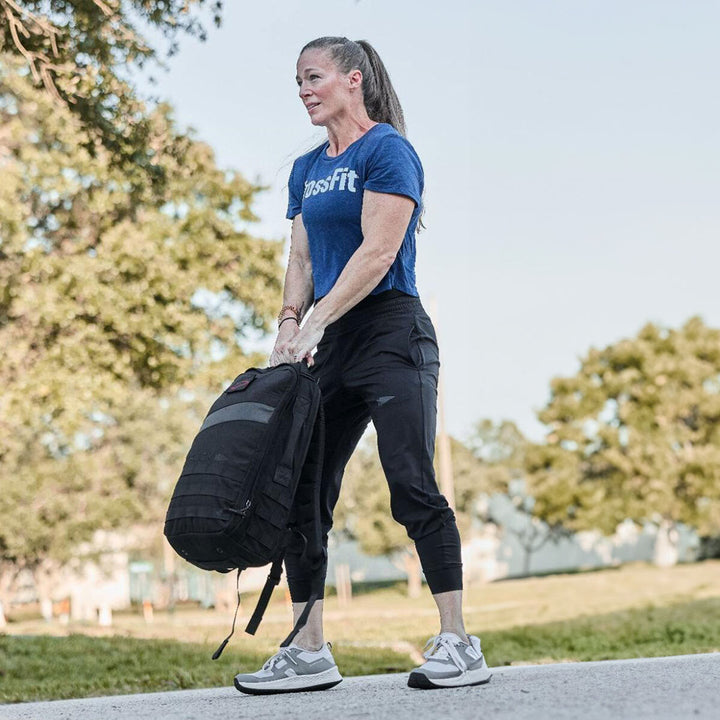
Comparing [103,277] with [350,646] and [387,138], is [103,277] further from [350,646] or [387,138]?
[387,138]

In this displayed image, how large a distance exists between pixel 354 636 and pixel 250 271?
6.76 meters

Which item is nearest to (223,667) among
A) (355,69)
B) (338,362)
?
(338,362)

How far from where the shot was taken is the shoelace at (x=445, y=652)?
3557mm

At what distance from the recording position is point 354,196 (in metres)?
3.79

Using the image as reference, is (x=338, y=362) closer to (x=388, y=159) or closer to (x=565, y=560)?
(x=388, y=159)

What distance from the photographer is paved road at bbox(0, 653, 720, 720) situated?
9.08 feet

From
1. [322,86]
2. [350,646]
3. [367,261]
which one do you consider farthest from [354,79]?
[350,646]

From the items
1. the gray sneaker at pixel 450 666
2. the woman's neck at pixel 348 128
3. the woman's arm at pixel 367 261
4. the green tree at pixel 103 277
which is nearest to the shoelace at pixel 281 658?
the gray sneaker at pixel 450 666

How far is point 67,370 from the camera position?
15344 millimetres

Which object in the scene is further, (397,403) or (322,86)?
(322,86)

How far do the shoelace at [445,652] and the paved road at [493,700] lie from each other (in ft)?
0.38

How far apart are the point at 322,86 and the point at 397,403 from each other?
44.7 inches

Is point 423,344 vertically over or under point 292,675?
over

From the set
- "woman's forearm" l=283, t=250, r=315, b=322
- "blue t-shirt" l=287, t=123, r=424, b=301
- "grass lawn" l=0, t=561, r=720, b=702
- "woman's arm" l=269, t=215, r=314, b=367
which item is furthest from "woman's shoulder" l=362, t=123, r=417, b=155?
"grass lawn" l=0, t=561, r=720, b=702
